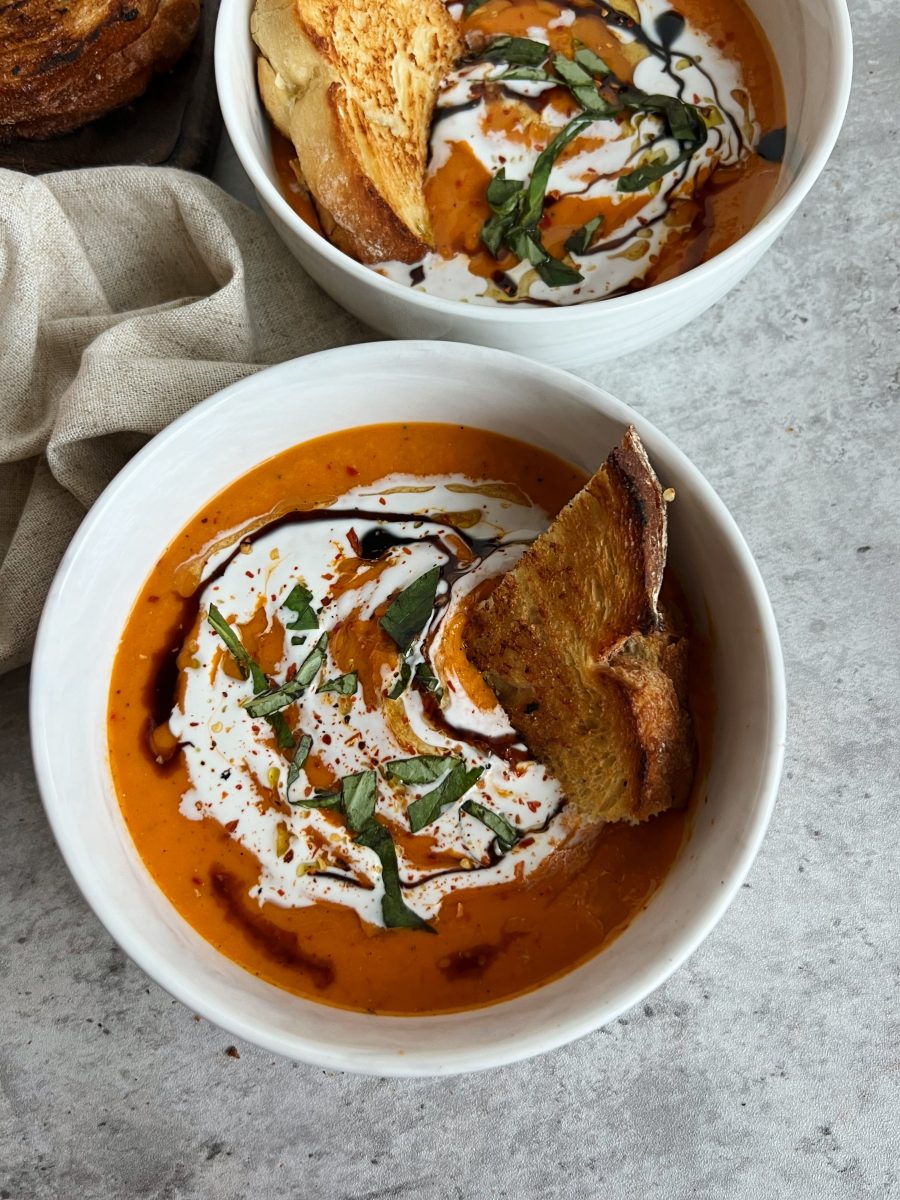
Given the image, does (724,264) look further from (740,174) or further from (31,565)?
(31,565)

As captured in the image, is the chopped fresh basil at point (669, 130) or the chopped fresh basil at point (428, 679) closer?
the chopped fresh basil at point (428, 679)

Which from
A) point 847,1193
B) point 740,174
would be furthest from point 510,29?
point 847,1193

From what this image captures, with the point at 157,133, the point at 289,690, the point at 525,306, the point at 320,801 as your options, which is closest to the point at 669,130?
the point at 525,306

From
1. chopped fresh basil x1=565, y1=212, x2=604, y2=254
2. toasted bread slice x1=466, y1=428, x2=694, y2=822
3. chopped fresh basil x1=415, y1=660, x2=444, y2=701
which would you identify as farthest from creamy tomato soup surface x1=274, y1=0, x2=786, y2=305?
chopped fresh basil x1=415, y1=660, x2=444, y2=701

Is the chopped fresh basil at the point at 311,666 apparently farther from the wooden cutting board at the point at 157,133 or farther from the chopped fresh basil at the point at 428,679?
the wooden cutting board at the point at 157,133

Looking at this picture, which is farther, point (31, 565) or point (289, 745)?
point (31, 565)

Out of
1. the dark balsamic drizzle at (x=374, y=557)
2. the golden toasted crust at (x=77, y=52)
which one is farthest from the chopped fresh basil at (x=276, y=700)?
the golden toasted crust at (x=77, y=52)
